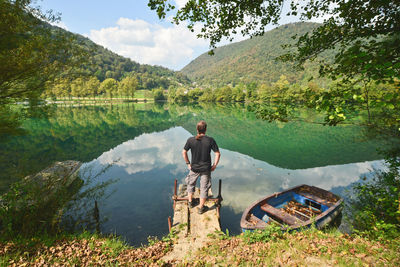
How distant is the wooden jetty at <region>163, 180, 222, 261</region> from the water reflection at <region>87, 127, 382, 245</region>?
1.69 meters

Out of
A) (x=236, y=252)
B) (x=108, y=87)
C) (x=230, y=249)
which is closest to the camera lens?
(x=236, y=252)

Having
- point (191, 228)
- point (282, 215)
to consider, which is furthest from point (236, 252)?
point (282, 215)

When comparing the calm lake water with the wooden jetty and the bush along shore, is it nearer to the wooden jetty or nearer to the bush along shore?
the wooden jetty

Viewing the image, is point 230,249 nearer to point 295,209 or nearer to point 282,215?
point 282,215

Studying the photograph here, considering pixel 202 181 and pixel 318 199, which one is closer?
pixel 202 181

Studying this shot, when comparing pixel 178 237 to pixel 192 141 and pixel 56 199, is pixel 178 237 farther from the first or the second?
pixel 56 199

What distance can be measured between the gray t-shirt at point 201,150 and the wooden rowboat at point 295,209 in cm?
323

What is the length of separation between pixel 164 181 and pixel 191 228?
26.6ft

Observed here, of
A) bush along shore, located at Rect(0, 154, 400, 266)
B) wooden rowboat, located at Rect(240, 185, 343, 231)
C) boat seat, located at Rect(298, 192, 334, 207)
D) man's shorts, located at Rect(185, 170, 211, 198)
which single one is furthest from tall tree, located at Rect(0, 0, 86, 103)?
boat seat, located at Rect(298, 192, 334, 207)

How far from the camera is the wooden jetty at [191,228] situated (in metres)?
5.98

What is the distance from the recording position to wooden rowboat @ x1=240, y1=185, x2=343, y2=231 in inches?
317

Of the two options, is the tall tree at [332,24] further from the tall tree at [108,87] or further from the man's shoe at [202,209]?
the tall tree at [108,87]

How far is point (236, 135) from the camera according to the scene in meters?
33.5

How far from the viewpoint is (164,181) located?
48.8 ft
